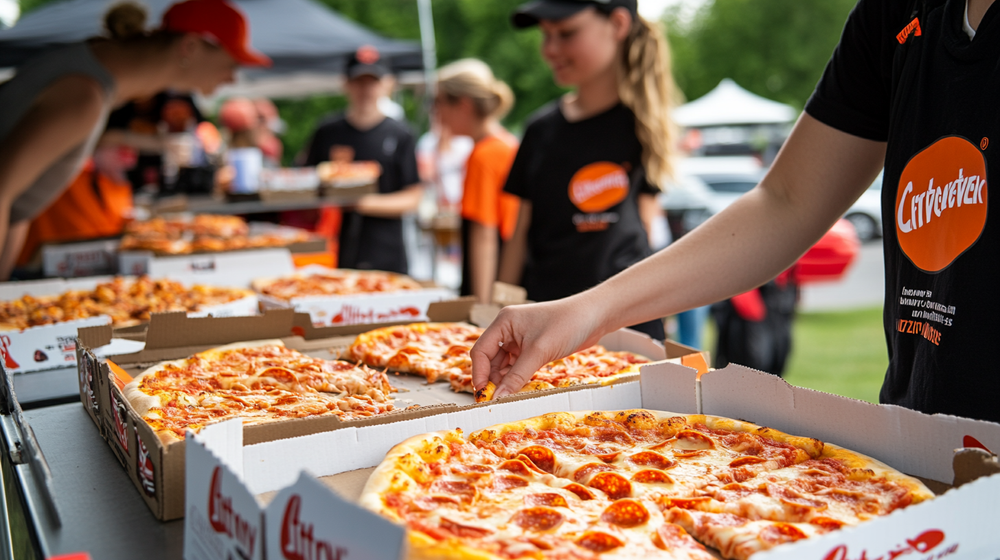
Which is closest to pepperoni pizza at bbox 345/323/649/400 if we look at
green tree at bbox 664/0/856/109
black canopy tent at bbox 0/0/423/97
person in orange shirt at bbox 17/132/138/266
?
person in orange shirt at bbox 17/132/138/266

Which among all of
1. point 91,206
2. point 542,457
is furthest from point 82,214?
point 542,457

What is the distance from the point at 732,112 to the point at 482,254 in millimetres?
15475

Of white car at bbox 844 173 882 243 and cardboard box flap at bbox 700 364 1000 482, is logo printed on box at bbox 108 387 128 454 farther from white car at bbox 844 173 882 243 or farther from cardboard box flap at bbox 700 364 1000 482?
white car at bbox 844 173 882 243

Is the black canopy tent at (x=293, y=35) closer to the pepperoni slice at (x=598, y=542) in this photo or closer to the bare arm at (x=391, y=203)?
the bare arm at (x=391, y=203)

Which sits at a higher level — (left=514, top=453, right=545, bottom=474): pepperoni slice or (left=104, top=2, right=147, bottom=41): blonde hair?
(left=104, top=2, right=147, bottom=41): blonde hair

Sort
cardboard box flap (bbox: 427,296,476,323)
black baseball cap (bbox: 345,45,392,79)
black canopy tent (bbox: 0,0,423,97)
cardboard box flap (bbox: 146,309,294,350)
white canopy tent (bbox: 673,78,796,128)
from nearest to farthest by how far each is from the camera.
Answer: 1. cardboard box flap (bbox: 146,309,294,350)
2. cardboard box flap (bbox: 427,296,476,323)
3. black baseball cap (bbox: 345,45,392,79)
4. black canopy tent (bbox: 0,0,423,97)
5. white canopy tent (bbox: 673,78,796,128)

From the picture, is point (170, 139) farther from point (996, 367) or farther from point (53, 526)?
point (996, 367)

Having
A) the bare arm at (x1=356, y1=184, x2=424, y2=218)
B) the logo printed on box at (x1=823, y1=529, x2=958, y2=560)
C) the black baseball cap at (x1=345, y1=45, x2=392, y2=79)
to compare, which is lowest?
the logo printed on box at (x1=823, y1=529, x2=958, y2=560)

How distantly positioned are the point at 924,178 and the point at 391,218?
5.68 metres

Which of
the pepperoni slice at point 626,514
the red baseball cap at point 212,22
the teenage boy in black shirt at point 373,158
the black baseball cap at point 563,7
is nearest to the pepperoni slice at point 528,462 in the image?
the pepperoni slice at point 626,514

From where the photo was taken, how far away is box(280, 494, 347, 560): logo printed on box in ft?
3.24

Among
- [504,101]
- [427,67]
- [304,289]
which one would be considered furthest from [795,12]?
[304,289]

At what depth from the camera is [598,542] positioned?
130 cm

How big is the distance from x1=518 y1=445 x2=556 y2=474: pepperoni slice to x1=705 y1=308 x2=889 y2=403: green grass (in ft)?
16.5
